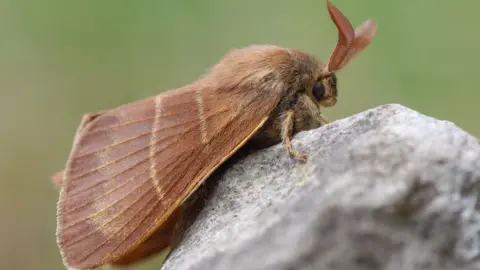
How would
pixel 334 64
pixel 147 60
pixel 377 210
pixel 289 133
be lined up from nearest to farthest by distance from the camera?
pixel 377 210
pixel 289 133
pixel 334 64
pixel 147 60

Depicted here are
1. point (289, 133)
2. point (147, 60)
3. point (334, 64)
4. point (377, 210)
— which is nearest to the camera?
point (377, 210)

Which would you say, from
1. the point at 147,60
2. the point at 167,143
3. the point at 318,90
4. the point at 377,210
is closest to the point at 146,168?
the point at 167,143

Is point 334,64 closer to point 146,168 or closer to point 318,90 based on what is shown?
point 318,90

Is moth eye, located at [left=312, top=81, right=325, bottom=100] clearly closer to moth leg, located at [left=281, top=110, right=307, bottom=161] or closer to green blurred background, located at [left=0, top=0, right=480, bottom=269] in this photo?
moth leg, located at [left=281, top=110, right=307, bottom=161]

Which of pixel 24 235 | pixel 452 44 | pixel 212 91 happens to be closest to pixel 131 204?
pixel 212 91

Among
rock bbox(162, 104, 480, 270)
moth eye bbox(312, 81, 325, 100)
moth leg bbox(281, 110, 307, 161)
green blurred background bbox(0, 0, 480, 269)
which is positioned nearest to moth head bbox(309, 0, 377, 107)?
moth eye bbox(312, 81, 325, 100)

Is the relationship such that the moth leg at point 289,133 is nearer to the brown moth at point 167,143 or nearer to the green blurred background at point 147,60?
the brown moth at point 167,143
